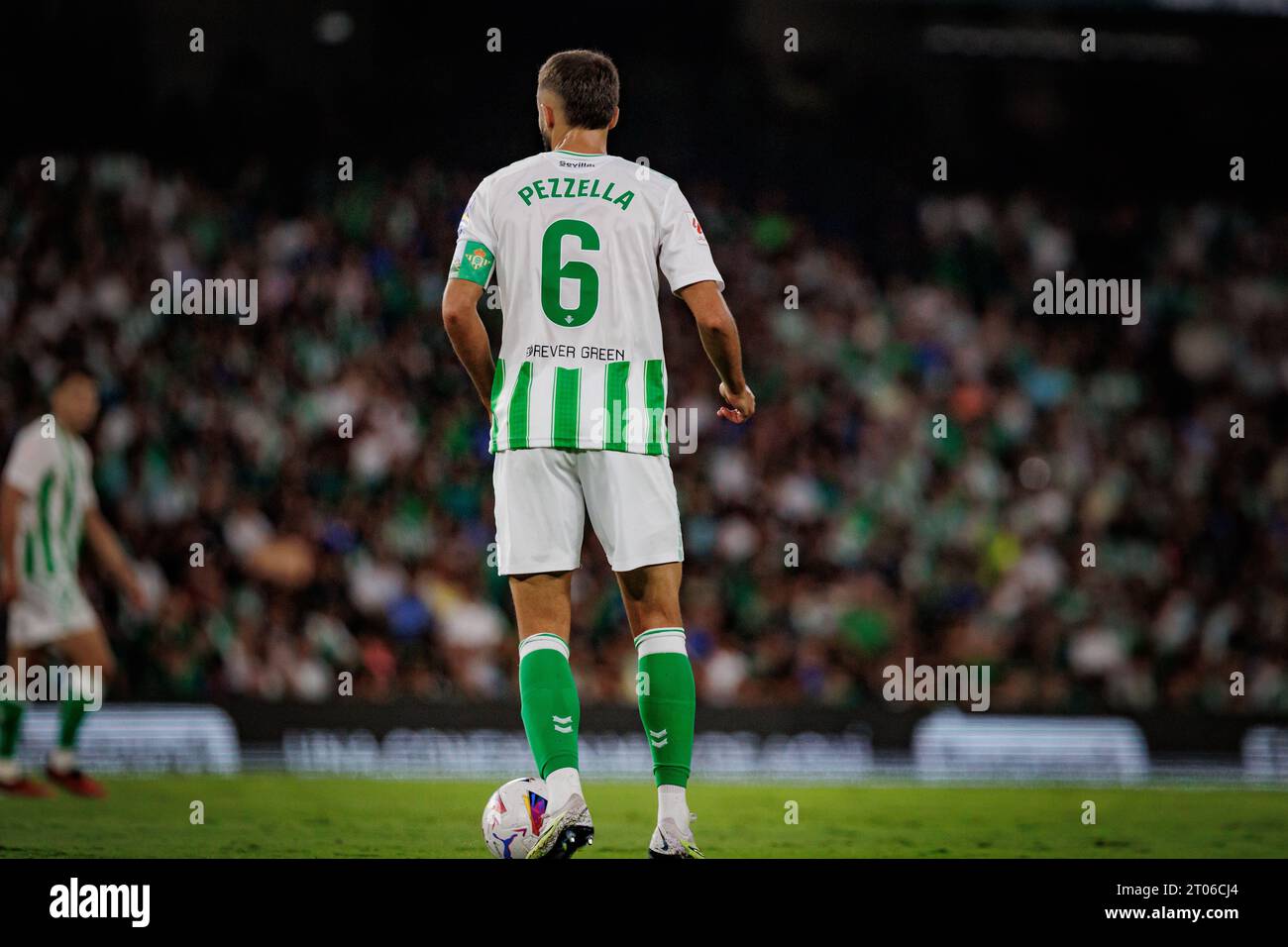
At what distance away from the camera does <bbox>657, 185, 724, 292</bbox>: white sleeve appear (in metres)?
5.09

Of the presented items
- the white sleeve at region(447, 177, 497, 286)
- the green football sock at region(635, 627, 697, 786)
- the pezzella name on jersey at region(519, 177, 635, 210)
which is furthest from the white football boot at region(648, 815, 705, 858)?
the pezzella name on jersey at region(519, 177, 635, 210)

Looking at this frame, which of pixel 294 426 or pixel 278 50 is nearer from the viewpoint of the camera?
pixel 294 426

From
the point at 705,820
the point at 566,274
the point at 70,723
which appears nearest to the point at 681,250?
the point at 566,274

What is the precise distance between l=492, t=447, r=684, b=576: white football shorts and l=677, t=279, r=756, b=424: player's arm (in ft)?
1.18

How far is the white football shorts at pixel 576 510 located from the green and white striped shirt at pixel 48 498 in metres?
4.76

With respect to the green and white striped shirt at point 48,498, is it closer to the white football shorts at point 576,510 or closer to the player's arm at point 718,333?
the white football shorts at point 576,510

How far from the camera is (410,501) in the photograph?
12594 mm

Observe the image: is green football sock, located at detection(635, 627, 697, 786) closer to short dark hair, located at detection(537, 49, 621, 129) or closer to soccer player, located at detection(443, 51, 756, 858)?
soccer player, located at detection(443, 51, 756, 858)

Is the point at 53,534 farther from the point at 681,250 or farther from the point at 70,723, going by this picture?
the point at 681,250

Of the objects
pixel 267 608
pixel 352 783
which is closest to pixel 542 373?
pixel 352 783

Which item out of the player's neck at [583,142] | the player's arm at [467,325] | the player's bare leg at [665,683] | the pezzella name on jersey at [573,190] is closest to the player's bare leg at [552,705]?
the player's bare leg at [665,683]
